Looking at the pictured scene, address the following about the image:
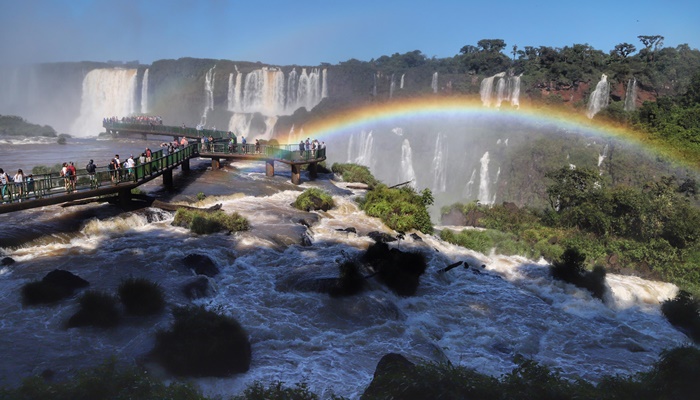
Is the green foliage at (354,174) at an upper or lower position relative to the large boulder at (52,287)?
upper

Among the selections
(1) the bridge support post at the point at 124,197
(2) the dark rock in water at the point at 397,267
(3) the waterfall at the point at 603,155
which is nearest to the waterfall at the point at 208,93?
(3) the waterfall at the point at 603,155

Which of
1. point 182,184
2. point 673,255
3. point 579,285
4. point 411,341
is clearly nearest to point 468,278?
point 579,285

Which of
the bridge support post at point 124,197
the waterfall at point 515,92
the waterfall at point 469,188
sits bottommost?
the waterfall at point 469,188

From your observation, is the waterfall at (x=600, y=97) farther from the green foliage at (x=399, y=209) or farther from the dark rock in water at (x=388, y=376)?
the dark rock in water at (x=388, y=376)

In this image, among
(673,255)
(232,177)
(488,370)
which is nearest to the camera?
(488,370)

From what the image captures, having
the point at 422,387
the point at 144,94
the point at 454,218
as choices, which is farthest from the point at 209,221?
the point at 144,94

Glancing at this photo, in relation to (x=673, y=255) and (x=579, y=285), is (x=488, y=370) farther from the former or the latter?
(x=673, y=255)
